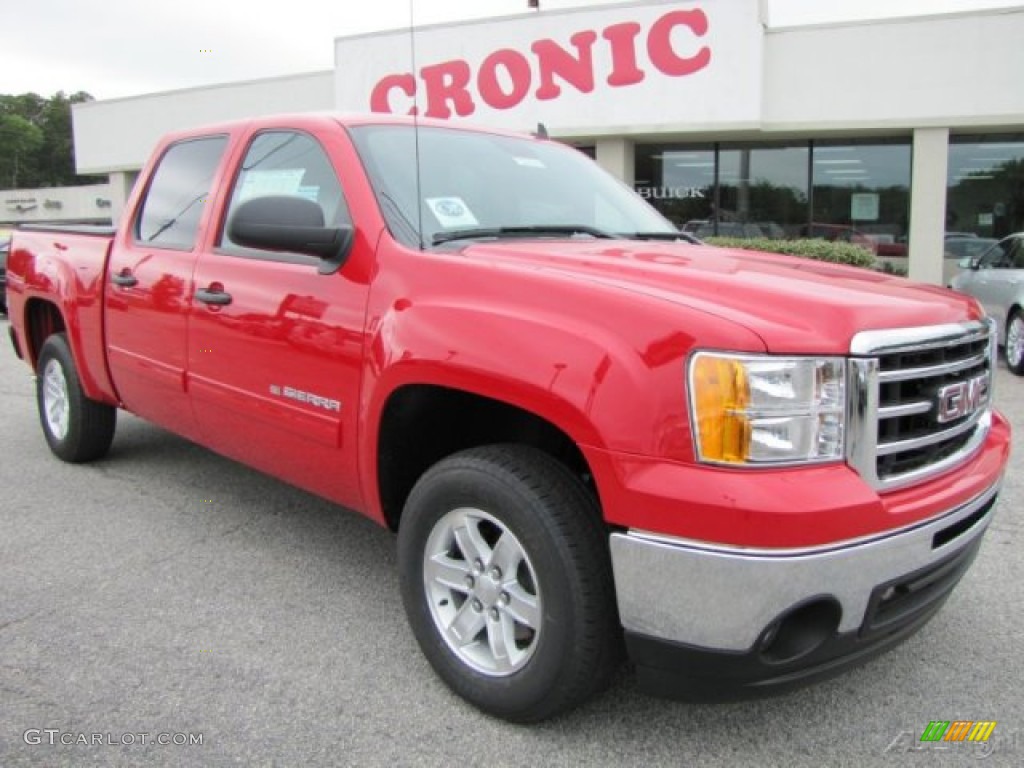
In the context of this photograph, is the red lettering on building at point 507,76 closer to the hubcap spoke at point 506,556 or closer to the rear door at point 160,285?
the rear door at point 160,285

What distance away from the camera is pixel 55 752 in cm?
245

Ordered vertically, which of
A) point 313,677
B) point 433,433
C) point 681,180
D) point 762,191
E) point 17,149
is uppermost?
point 17,149

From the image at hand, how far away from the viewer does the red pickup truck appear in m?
2.06

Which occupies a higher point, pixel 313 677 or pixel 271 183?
pixel 271 183

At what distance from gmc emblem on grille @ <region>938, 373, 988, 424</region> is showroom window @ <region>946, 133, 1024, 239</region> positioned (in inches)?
570

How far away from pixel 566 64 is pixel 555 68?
0.22 m

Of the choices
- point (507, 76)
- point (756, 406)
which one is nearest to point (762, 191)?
point (507, 76)

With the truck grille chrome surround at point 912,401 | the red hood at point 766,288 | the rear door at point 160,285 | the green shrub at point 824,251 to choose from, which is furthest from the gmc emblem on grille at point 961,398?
the green shrub at point 824,251

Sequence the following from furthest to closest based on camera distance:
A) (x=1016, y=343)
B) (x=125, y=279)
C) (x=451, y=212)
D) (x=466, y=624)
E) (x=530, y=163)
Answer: (x=1016, y=343), (x=125, y=279), (x=530, y=163), (x=451, y=212), (x=466, y=624)

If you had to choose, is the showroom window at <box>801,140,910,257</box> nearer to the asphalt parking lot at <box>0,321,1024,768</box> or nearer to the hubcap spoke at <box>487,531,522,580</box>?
the asphalt parking lot at <box>0,321,1024,768</box>

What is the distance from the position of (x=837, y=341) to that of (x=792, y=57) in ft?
46.4

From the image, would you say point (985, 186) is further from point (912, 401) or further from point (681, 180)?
point (912, 401)

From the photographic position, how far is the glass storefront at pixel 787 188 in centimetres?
1562

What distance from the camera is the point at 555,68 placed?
15633mm
